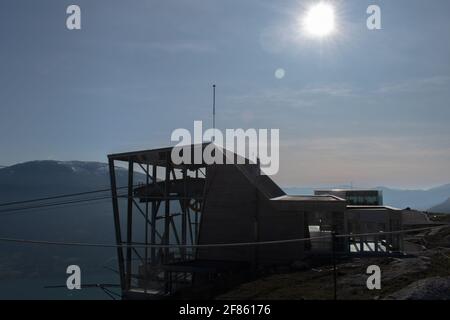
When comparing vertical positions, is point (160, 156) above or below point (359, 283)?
above

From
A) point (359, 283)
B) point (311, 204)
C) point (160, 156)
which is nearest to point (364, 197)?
point (311, 204)

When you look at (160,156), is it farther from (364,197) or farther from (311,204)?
(364,197)

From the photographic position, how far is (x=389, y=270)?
58.9 feet

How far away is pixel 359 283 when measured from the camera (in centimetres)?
1579

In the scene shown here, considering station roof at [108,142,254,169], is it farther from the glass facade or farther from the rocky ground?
the rocky ground

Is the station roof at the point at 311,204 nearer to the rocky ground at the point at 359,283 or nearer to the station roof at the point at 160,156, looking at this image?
the rocky ground at the point at 359,283

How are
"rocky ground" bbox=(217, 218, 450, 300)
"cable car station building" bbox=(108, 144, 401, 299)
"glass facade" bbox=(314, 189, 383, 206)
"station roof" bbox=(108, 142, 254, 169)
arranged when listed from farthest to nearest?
"glass facade" bbox=(314, 189, 383, 206), "station roof" bbox=(108, 142, 254, 169), "cable car station building" bbox=(108, 144, 401, 299), "rocky ground" bbox=(217, 218, 450, 300)

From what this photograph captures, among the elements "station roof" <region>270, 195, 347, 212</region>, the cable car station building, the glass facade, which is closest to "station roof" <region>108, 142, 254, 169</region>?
the cable car station building

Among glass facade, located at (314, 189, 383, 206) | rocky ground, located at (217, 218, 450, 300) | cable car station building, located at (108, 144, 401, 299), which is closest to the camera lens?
rocky ground, located at (217, 218, 450, 300)

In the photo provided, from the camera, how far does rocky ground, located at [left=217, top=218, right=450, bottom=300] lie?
1274 cm

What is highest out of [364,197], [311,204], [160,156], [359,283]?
[160,156]

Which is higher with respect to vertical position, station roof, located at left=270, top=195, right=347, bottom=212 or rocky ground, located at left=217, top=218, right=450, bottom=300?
station roof, located at left=270, top=195, right=347, bottom=212
